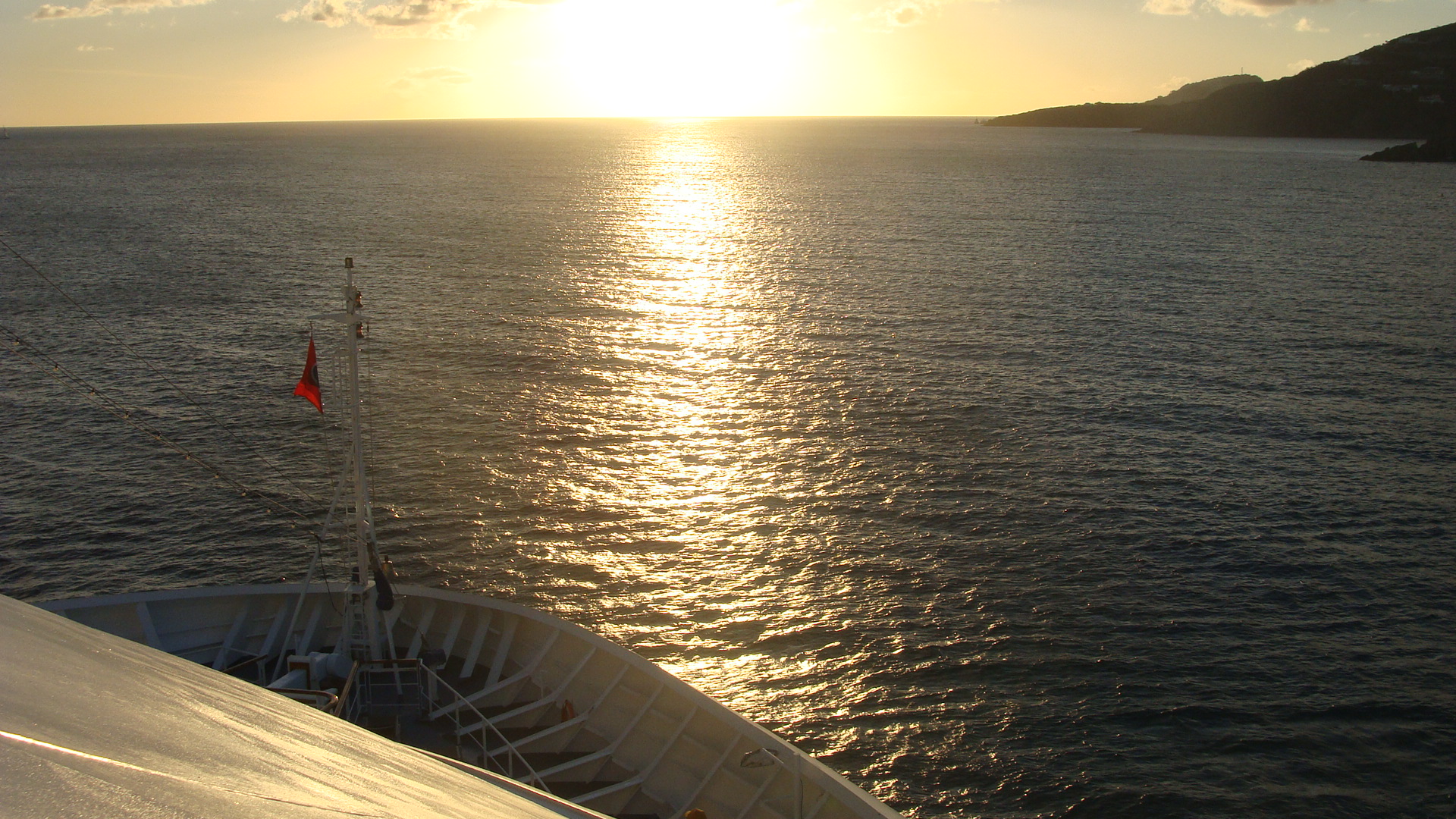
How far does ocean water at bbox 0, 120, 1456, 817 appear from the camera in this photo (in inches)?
1128

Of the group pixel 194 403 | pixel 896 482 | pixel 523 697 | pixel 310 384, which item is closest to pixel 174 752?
pixel 310 384

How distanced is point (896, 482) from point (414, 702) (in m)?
25.6

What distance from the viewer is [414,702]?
74.6 feet

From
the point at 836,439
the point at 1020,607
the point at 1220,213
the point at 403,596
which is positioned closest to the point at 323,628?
the point at 403,596

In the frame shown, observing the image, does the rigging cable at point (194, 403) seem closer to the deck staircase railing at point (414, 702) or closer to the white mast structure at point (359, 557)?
the white mast structure at point (359, 557)

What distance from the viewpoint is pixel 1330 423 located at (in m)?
48.7

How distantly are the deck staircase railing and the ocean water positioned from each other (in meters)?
9.60

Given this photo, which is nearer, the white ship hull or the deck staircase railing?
the white ship hull

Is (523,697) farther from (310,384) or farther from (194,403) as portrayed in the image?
(194,403)

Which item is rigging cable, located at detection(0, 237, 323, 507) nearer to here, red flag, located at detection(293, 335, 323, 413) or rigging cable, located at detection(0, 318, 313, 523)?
rigging cable, located at detection(0, 318, 313, 523)

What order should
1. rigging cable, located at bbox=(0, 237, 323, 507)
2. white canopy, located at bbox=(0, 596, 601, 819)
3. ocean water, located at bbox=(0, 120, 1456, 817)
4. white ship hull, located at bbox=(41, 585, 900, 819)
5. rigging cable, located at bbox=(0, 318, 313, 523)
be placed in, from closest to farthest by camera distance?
white canopy, located at bbox=(0, 596, 601, 819)
white ship hull, located at bbox=(41, 585, 900, 819)
ocean water, located at bbox=(0, 120, 1456, 817)
rigging cable, located at bbox=(0, 318, 313, 523)
rigging cable, located at bbox=(0, 237, 323, 507)

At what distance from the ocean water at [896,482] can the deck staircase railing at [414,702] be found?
9.60m

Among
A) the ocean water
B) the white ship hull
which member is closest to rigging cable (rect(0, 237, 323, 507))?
the ocean water

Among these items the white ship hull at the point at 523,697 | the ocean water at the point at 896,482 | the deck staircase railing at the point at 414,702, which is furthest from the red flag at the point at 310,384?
the ocean water at the point at 896,482
